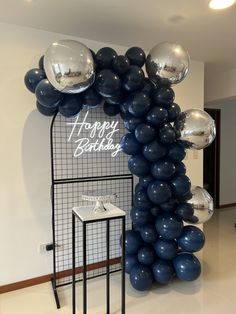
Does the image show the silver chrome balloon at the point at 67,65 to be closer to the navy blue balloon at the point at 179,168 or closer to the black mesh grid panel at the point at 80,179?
the black mesh grid panel at the point at 80,179

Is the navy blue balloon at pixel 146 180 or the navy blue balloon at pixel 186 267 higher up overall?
the navy blue balloon at pixel 146 180

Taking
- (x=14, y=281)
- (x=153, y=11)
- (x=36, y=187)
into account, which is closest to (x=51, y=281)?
(x=14, y=281)

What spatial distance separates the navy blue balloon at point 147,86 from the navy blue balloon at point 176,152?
1.74 ft

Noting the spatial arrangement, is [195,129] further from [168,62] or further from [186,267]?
[186,267]

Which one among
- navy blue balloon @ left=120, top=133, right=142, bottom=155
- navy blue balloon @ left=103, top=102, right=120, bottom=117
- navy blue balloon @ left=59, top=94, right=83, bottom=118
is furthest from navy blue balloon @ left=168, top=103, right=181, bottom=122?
navy blue balloon @ left=59, top=94, right=83, bottom=118

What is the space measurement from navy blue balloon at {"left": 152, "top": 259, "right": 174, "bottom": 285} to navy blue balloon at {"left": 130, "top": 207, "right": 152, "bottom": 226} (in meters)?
0.41

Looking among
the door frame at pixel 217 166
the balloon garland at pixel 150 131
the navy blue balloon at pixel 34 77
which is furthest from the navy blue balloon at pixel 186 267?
the door frame at pixel 217 166

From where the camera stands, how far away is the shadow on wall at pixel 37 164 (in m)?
2.50

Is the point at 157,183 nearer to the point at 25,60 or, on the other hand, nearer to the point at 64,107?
the point at 64,107

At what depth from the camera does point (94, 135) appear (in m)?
2.79

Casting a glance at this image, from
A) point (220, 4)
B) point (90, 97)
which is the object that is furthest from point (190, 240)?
point (220, 4)

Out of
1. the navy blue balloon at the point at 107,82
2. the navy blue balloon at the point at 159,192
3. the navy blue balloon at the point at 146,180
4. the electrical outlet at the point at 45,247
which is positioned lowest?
the electrical outlet at the point at 45,247

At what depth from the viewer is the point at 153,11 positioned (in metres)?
2.12

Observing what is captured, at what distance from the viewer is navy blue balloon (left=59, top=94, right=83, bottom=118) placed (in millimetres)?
2162
